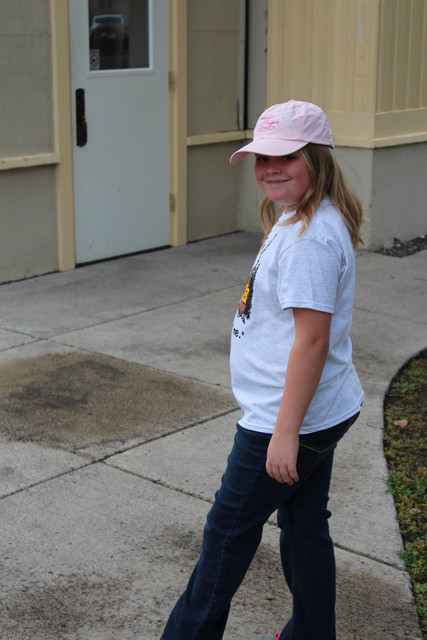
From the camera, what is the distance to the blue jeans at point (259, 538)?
2.49 m

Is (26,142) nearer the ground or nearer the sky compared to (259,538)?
nearer the sky

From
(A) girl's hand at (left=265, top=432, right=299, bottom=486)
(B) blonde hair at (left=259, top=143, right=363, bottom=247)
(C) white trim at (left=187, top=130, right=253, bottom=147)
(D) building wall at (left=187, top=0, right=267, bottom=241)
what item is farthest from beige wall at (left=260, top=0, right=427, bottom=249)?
(A) girl's hand at (left=265, top=432, right=299, bottom=486)

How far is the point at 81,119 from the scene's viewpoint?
758 cm

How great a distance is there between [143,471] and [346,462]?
2.99ft

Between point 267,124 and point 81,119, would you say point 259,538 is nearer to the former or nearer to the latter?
point 267,124

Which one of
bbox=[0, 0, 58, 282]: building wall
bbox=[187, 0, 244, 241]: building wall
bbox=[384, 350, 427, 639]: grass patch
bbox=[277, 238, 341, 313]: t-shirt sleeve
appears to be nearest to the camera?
bbox=[277, 238, 341, 313]: t-shirt sleeve

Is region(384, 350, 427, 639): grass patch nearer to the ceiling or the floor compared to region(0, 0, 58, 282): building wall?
nearer to the floor

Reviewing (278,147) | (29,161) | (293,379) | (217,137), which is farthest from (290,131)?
(217,137)

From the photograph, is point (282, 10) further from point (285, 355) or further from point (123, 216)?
point (285, 355)

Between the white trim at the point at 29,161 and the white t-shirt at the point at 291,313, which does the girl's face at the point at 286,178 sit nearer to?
the white t-shirt at the point at 291,313

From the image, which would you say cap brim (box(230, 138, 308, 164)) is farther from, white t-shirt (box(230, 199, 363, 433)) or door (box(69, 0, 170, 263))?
door (box(69, 0, 170, 263))

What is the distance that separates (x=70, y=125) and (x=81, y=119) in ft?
0.43

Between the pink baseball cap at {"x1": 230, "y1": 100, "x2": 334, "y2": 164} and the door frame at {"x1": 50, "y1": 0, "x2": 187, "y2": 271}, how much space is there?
17.0 feet

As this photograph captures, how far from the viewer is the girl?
7.78ft
